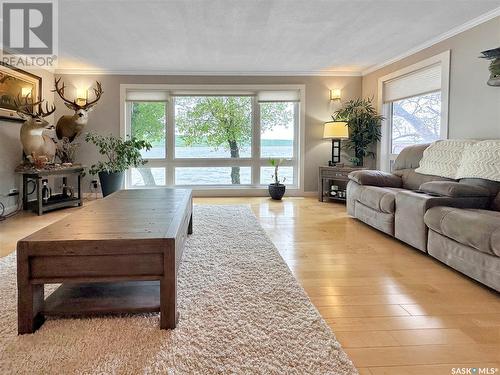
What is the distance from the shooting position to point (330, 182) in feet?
20.8

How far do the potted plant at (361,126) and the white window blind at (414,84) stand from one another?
36cm

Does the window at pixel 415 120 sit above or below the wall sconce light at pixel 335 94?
below

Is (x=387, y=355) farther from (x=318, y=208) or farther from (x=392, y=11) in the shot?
(x=318, y=208)

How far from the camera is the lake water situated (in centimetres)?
665

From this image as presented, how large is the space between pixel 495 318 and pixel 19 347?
2375mm

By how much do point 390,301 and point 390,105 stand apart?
4552 mm

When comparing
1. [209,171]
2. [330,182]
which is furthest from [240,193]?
[330,182]

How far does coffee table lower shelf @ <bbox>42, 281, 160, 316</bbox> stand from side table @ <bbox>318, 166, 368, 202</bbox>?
4323mm

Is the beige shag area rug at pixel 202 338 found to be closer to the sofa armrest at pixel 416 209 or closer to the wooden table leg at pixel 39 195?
the sofa armrest at pixel 416 209

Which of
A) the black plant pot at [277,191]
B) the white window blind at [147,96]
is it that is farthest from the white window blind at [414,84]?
the white window blind at [147,96]

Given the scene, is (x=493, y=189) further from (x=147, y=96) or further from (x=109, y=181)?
(x=147, y=96)

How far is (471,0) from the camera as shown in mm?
3273

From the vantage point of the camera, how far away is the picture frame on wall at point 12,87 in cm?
451

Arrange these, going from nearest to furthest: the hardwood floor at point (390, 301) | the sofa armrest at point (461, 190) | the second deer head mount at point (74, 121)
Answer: the hardwood floor at point (390, 301) < the sofa armrest at point (461, 190) < the second deer head mount at point (74, 121)
